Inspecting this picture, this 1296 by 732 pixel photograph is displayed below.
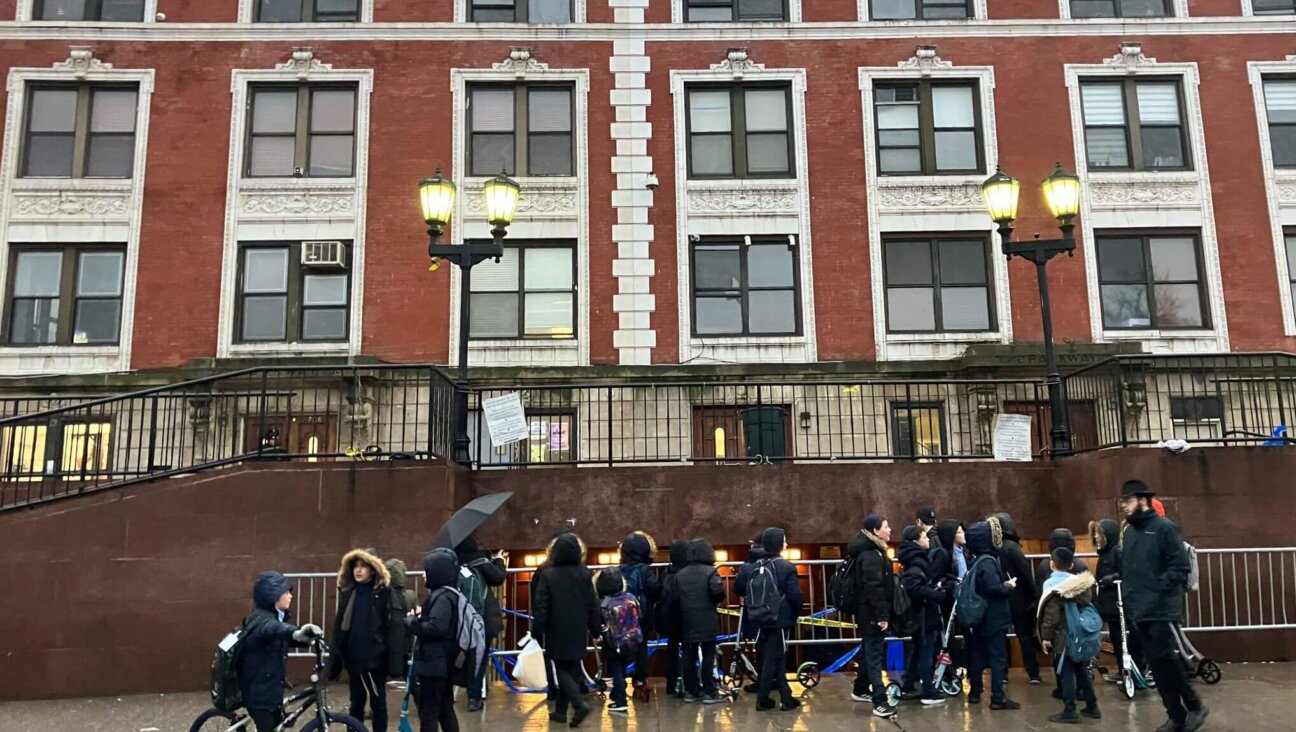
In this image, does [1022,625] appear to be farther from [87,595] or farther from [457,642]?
[87,595]

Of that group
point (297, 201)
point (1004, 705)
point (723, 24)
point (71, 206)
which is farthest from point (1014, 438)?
point (71, 206)

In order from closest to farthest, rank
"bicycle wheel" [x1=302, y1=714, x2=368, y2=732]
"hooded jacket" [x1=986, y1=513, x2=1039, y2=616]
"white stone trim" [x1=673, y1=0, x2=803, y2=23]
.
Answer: "bicycle wheel" [x1=302, y1=714, x2=368, y2=732] → "hooded jacket" [x1=986, y1=513, x2=1039, y2=616] → "white stone trim" [x1=673, y1=0, x2=803, y2=23]

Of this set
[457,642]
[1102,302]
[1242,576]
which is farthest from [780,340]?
[457,642]

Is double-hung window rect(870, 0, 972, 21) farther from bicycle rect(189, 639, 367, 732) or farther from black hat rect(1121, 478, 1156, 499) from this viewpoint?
bicycle rect(189, 639, 367, 732)

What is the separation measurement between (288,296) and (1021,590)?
48.0 ft

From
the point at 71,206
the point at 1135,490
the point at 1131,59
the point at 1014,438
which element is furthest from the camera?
the point at 1131,59

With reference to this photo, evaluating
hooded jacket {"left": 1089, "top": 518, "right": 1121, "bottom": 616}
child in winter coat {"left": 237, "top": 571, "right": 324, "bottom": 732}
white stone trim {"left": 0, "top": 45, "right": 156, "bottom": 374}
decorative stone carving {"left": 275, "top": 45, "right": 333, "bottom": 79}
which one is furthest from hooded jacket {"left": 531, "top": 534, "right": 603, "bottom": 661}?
decorative stone carving {"left": 275, "top": 45, "right": 333, "bottom": 79}

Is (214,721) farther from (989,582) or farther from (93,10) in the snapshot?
(93,10)

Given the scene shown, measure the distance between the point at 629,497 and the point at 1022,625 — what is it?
5.09m

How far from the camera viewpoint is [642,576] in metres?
10.2

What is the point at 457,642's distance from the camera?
25.6 ft

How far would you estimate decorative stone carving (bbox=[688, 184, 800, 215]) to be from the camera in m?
19.5

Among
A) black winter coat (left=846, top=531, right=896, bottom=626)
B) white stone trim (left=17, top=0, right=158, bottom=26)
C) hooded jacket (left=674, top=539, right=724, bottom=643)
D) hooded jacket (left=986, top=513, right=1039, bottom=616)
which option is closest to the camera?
black winter coat (left=846, top=531, right=896, bottom=626)

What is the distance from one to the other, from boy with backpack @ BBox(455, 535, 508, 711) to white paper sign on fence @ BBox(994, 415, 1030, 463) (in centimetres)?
755
